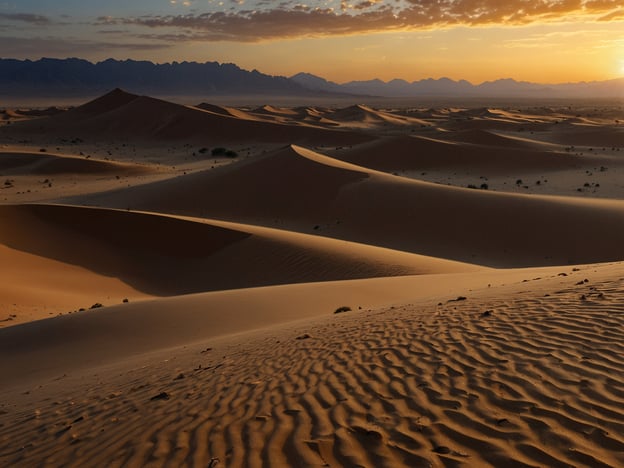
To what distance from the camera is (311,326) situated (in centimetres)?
838

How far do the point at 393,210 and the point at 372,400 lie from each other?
19.7 m

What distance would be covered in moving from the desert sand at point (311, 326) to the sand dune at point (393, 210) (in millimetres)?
114

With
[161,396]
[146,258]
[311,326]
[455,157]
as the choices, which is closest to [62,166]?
[146,258]

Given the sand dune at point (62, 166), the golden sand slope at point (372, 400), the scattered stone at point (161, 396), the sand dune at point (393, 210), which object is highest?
the golden sand slope at point (372, 400)

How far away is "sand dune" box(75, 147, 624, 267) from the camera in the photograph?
19656 mm

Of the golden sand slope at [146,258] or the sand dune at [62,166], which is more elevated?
the sand dune at [62,166]

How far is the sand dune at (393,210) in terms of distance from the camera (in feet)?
64.5

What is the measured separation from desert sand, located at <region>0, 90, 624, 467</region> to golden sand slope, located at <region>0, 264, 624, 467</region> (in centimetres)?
2

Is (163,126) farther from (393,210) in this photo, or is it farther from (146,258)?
(146,258)

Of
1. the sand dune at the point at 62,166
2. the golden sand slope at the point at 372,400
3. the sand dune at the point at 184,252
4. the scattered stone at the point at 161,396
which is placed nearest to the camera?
the golden sand slope at the point at 372,400

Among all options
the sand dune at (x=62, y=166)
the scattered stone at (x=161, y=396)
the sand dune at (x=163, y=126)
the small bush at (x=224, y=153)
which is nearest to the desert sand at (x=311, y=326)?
the scattered stone at (x=161, y=396)

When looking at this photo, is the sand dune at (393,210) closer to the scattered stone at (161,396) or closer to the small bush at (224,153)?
the scattered stone at (161,396)

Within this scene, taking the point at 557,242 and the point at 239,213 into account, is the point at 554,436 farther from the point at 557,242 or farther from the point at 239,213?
the point at 239,213

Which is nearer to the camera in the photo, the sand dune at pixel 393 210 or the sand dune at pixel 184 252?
the sand dune at pixel 184 252
